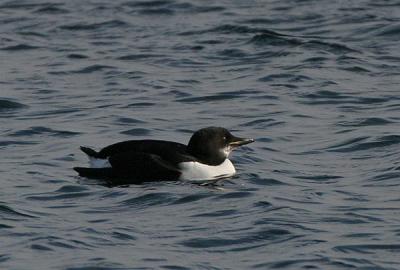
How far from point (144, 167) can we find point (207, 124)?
11.9 ft

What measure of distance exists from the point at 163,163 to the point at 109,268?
12.8 feet

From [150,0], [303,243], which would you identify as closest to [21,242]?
[303,243]

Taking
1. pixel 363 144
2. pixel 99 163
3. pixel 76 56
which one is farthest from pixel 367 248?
pixel 76 56

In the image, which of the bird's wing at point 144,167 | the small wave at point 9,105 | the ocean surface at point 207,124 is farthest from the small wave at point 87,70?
the bird's wing at point 144,167

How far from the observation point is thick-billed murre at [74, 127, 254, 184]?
16203 millimetres

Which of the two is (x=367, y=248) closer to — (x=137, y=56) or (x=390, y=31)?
(x=137, y=56)

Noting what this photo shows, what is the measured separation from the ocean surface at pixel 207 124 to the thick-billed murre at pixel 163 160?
17 cm

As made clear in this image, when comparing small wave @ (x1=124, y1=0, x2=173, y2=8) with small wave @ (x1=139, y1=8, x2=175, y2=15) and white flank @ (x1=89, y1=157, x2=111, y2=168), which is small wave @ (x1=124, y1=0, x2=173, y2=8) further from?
white flank @ (x1=89, y1=157, x2=111, y2=168)

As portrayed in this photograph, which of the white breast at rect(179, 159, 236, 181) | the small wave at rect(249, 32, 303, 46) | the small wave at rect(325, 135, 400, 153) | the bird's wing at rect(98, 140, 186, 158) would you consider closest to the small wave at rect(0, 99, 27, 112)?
the bird's wing at rect(98, 140, 186, 158)

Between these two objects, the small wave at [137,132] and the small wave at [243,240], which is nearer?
the small wave at [243,240]

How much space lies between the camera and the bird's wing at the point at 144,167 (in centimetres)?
1619

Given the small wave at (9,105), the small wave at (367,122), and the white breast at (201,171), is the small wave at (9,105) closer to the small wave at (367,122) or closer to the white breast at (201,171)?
the small wave at (367,122)

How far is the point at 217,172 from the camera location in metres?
16.5

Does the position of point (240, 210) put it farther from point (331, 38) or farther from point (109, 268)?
point (331, 38)
